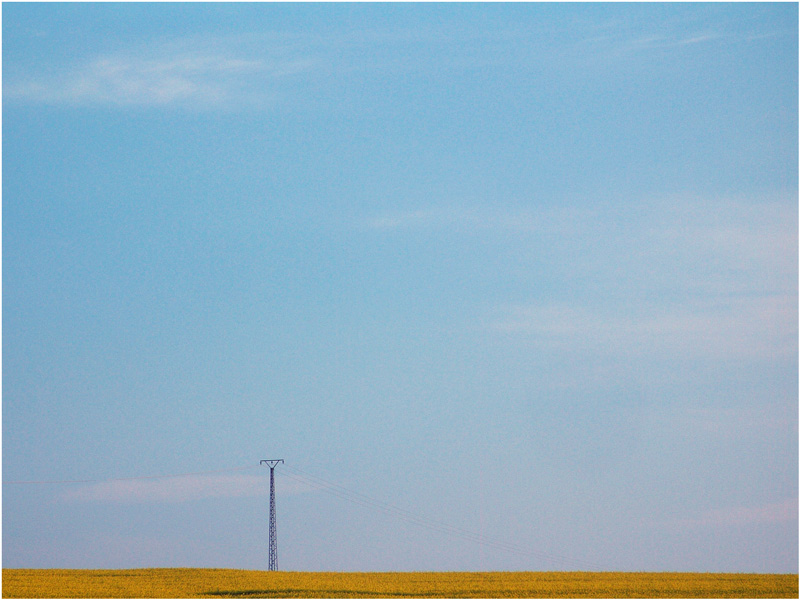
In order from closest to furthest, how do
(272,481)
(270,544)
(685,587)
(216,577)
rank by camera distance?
(685,587), (216,577), (270,544), (272,481)

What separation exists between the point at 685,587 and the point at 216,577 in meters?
23.2

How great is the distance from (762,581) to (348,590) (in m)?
20.2

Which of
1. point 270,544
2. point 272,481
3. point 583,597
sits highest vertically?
point 272,481

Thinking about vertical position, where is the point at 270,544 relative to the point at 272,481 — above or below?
below

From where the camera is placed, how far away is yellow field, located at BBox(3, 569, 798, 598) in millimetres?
43438

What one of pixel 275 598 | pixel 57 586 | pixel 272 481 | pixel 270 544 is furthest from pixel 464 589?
pixel 272 481

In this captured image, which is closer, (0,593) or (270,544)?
(0,593)

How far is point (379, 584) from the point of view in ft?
153

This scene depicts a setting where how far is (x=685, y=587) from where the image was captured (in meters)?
45.7

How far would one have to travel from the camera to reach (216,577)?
50562 mm

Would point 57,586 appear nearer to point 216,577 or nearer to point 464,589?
point 216,577

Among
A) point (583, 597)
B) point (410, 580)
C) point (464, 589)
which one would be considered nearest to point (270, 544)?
point (410, 580)

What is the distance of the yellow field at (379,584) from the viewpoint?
43.4 metres

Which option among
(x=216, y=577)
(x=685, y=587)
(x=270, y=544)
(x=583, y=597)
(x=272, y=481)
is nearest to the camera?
(x=583, y=597)
